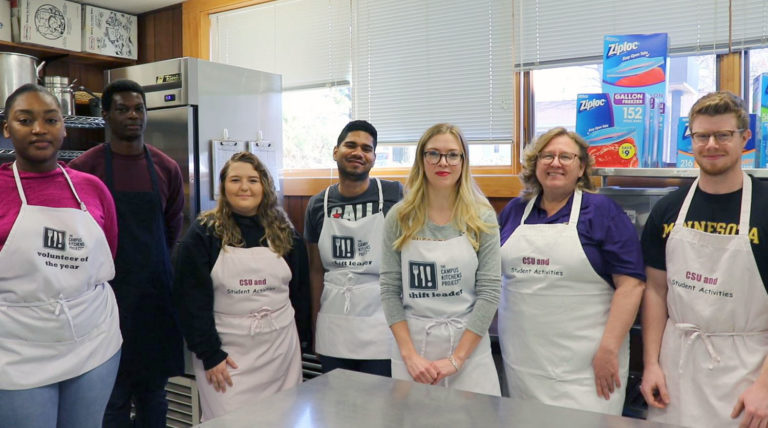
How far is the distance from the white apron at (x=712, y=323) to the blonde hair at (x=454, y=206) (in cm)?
53

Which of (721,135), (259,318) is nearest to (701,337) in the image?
(721,135)

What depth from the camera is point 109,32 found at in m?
3.59

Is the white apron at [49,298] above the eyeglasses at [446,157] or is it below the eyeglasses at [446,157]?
below

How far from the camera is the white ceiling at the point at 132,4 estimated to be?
3493 mm

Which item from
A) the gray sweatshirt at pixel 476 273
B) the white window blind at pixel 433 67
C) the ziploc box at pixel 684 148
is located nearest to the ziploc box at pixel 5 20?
the white window blind at pixel 433 67

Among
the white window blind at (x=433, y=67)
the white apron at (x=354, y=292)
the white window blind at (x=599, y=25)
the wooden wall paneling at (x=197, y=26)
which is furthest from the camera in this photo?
the wooden wall paneling at (x=197, y=26)

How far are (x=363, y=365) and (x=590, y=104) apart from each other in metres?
1.18

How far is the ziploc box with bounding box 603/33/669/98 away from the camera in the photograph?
1.94 meters

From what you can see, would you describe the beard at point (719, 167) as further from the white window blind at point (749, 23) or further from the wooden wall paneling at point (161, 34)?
the wooden wall paneling at point (161, 34)

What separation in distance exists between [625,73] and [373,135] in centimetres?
88

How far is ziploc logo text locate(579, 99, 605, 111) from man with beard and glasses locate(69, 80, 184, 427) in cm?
151

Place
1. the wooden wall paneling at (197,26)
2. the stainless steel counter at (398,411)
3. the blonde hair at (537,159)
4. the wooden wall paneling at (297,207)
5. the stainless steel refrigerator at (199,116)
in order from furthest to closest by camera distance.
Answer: the wooden wall paneling at (197,26), the wooden wall paneling at (297,207), the stainless steel refrigerator at (199,116), the blonde hair at (537,159), the stainless steel counter at (398,411)

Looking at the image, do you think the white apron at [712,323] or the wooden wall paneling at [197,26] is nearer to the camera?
the white apron at [712,323]

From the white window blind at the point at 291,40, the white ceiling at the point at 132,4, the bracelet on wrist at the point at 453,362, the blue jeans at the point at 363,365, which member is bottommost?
the blue jeans at the point at 363,365
